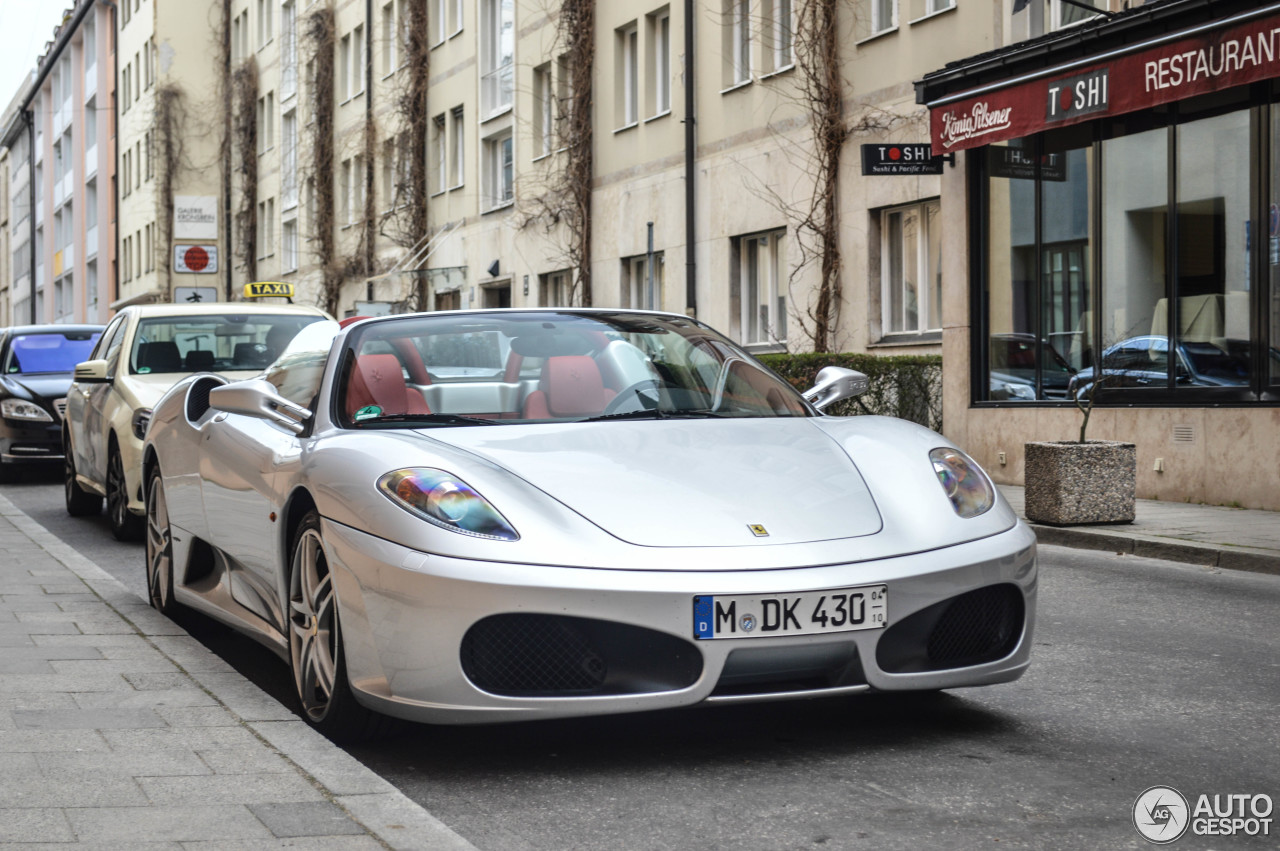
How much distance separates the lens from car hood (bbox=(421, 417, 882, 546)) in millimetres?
4422

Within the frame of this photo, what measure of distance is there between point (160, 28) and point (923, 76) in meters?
47.3

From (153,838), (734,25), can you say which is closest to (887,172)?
(734,25)

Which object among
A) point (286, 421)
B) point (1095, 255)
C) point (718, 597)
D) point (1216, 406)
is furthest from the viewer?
point (1095, 255)

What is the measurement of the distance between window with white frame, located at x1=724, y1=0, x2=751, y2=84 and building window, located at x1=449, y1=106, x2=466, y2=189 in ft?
40.7

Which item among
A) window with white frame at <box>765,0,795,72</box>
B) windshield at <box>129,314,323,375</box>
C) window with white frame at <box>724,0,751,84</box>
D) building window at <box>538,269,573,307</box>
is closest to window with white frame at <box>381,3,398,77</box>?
building window at <box>538,269,573,307</box>

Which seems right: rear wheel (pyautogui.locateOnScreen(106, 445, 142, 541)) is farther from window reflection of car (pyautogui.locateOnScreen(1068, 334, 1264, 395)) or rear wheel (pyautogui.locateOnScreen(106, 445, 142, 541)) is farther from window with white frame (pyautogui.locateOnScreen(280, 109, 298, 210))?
window with white frame (pyautogui.locateOnScreen(280, 109, 298, 210))

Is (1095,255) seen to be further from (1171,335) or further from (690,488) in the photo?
(690,488)

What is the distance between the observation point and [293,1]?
4809 centimetres

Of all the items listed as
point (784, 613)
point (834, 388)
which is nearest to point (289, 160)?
point (834, 388)

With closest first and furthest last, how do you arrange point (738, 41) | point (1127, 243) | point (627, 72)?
point (1127, 243)
point (738, 41)
point (627, 72)

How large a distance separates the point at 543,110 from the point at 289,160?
64.6ft

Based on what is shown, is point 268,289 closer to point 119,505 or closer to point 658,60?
point 658,60

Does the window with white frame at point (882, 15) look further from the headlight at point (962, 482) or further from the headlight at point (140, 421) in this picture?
the headlight at point (962, 482)

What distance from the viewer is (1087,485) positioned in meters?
12.0
